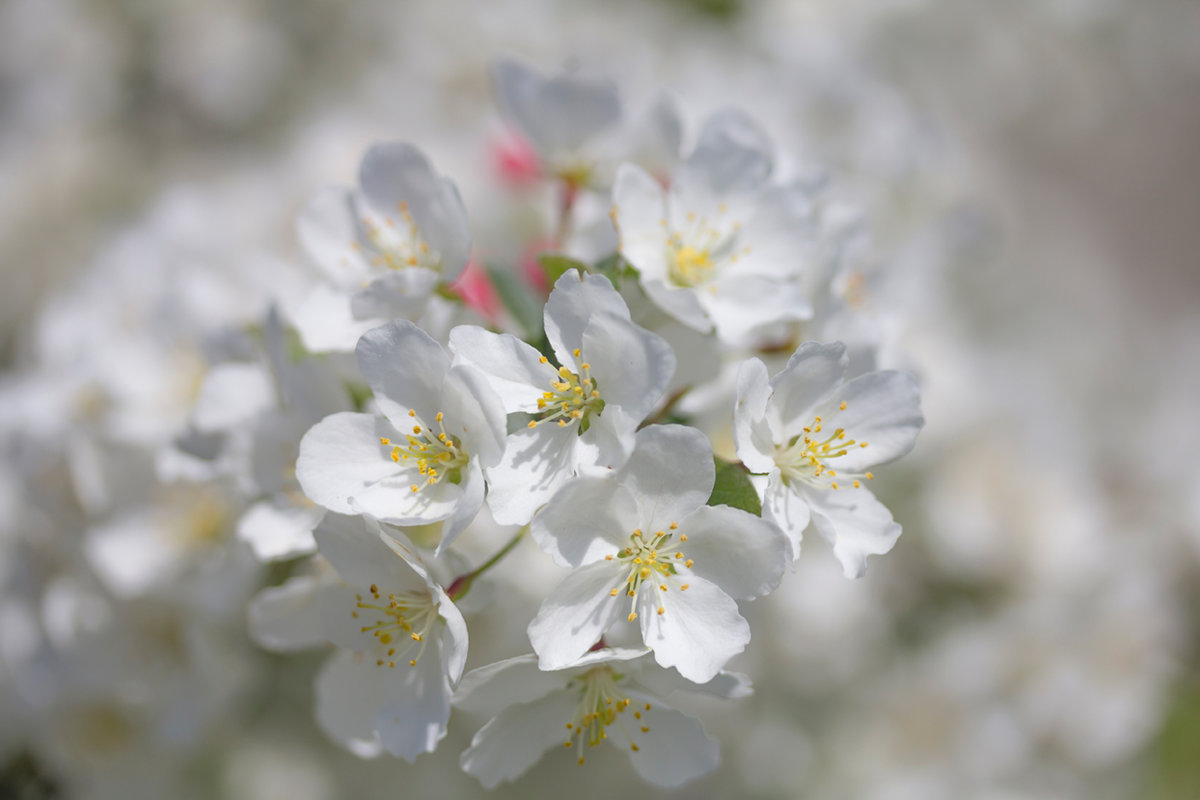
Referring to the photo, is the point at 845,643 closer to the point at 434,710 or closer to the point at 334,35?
the point at 434,710

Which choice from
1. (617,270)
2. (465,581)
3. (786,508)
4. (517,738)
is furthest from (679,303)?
(517,738)

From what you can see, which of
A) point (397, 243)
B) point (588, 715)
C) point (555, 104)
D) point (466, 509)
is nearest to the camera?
point (466, 509)

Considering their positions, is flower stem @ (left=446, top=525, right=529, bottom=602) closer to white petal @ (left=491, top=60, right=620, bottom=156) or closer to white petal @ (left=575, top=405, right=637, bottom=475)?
white petal @ (left=575, top=405, right=637, bottom=475)

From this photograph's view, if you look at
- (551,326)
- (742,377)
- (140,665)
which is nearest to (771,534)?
(742,377)

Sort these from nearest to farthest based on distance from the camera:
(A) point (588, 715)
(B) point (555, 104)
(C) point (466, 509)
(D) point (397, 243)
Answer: (C) point (466, 509) < (A) point (588, 715) < (D) point (397, 243) < (B) point (555, 104)

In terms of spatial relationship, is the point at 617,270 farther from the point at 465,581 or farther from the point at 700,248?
the point at 465,581
